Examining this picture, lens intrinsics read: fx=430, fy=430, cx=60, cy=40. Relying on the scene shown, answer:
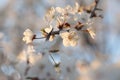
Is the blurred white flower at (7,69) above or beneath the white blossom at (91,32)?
beneath

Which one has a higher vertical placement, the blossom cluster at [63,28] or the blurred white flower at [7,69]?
the blossom cluster at [63,28]

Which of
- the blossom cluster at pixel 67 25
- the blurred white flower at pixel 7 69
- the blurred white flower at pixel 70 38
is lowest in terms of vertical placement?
the blurred white flower at pixel 7 69

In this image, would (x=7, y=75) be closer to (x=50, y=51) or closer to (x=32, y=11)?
(x=50, y=51)

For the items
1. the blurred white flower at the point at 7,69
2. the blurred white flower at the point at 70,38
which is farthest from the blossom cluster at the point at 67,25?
the blurred white flower at the point at 7,69

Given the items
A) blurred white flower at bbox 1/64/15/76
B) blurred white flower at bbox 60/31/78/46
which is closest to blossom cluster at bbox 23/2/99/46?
blurred white flower at bbox 60/31/78/46

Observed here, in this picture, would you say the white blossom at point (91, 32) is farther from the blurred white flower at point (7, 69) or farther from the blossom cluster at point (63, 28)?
the blurred white flower at point (7, 69)

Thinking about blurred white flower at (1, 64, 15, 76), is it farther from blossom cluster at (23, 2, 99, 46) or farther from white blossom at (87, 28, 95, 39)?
white blossom at (87, 28, 95, 39)

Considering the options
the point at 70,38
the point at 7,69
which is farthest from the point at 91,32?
the point at 7,69

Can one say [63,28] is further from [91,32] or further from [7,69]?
[7,69]

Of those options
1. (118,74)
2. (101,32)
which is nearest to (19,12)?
(101,32)
